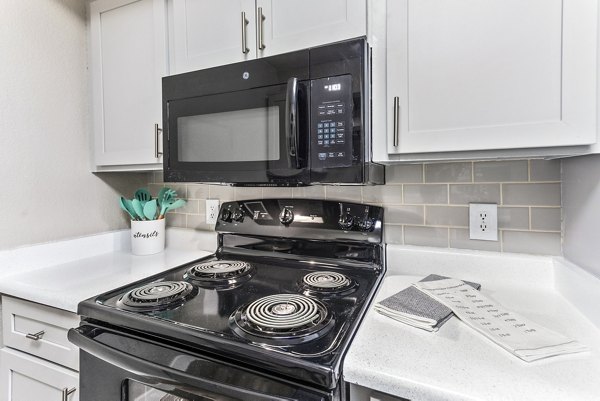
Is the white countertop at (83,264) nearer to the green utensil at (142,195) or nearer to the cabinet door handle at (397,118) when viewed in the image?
the green utensil at (142,195)

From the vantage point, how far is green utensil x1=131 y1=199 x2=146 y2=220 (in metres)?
1.50

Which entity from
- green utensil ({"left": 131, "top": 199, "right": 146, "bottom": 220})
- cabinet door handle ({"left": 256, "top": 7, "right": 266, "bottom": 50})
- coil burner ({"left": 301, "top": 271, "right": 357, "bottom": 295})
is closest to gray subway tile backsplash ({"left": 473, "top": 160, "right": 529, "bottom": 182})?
coil burner ({"left": 301, "top": 271, "right": 357, "bottom": 295})

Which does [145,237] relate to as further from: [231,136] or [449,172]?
[449,172]

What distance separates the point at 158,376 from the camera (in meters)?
0.72

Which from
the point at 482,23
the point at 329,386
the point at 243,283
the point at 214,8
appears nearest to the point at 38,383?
the point at 243,283

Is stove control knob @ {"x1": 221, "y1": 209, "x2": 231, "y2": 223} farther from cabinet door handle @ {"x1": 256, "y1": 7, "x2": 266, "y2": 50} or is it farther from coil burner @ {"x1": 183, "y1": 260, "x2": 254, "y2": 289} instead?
cabinet door handle @ {"x1": 256, "y1": 7, "x2": 266, "y2": 50}

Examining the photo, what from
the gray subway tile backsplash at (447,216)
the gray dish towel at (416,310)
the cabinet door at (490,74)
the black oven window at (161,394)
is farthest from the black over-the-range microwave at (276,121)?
the black oven window at (161,394)

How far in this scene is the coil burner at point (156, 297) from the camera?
2.82ft

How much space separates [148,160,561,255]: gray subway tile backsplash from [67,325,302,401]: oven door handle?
0.81 m

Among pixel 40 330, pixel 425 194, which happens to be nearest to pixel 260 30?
pixel 425 194

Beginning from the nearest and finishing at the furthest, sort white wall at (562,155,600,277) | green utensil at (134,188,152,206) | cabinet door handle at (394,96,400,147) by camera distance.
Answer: white wall at (562,155,600,277), cabinet door handle at (394,96,400,147), green utensil at (134,188,152,206)

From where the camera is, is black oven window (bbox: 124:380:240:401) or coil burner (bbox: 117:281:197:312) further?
coil burner (bbox: 117:281:197:312)

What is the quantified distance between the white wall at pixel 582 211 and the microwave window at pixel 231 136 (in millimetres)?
863

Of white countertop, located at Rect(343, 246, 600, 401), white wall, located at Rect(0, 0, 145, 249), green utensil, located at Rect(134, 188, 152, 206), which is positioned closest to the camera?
white countertop, located at Rect(343, 246, 600, 401)
